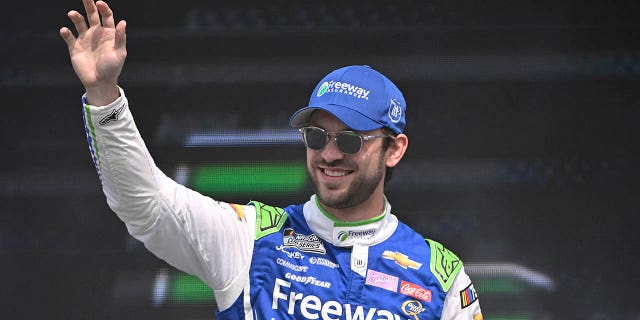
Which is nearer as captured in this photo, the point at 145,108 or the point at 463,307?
the point at 463,307

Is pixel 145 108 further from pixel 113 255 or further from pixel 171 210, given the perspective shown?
pixel 171 210

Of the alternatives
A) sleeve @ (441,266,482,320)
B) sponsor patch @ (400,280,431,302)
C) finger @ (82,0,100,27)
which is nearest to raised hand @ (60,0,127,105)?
finger @ (82,0,100,27)

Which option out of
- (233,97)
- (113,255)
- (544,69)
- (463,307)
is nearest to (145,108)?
(233,97)

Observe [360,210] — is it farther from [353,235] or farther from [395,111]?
[395,111]

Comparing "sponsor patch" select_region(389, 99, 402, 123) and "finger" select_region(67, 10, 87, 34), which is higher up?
"sponsor patch" select_region(389, 99, 402, 123)

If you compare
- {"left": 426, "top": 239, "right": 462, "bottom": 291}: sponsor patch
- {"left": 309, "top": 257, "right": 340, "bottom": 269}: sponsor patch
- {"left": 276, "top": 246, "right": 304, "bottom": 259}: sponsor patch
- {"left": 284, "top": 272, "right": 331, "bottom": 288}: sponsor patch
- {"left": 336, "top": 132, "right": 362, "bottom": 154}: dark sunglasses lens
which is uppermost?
{"left": 336, "top": 132, "right": 362, "bottom": 154}: dark sunglasses lens

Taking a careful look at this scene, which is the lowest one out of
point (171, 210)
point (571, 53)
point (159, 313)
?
point (159, 313)

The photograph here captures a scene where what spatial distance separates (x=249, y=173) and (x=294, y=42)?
0.58 m

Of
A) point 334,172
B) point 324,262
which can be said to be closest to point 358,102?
point 334,172

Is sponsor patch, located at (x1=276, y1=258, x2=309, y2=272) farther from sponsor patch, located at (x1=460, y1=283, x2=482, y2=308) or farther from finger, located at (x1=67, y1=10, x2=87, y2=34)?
finger, located at (x1=67, y1=10, x2=87, y2=34)

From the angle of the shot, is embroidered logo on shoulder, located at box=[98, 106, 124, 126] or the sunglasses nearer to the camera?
embroidered logo on shoulder, located at box=[98, 106, 124, 126]

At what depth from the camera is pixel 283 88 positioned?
4043 millimetres

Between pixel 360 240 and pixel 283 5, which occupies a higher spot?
pixel 283 5

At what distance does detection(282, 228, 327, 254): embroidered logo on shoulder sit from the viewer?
2.49m
